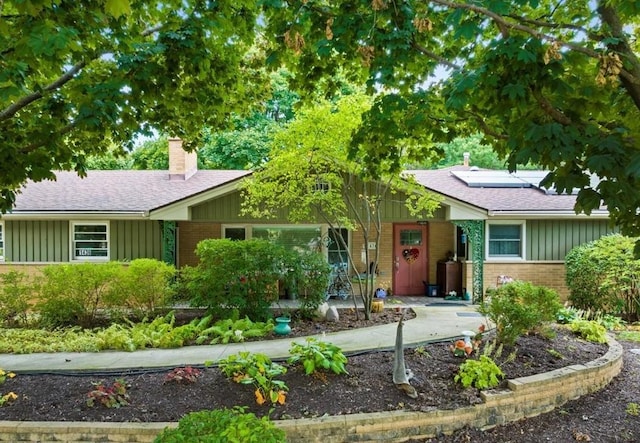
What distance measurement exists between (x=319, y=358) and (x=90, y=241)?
32.8 feet

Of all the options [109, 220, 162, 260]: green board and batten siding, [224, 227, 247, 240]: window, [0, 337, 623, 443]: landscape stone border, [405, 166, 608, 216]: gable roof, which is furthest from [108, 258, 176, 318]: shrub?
[405, 166, 608, 216]: gable roof

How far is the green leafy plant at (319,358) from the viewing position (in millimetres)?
5422

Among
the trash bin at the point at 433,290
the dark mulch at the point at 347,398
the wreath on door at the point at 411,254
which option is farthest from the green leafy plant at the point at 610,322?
the wreath on door at the point at 411,254

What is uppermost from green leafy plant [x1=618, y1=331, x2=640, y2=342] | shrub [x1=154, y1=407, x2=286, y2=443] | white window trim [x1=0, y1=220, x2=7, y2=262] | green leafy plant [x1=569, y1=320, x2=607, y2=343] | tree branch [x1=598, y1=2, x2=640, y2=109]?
tree branch [x1=598, y1=2, x2=640, y2=109]

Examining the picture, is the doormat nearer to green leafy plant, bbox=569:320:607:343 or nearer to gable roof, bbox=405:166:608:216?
green leafy plant, bbox=569:320:607:343

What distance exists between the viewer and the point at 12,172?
197 inches

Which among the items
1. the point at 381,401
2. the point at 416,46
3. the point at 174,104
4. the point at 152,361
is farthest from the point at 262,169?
the point at 381,401

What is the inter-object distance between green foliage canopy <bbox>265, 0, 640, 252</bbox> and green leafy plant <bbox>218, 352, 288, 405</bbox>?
10.9ft

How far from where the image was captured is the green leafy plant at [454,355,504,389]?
5246 millimetres

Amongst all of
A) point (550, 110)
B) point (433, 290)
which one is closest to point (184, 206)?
point (433, 290)

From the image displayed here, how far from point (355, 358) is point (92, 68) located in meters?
5.71

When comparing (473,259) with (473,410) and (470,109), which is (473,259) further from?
(473,410)

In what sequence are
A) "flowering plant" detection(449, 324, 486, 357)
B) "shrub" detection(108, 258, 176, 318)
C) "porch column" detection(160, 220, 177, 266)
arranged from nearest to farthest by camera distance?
1. "flowering plant" detection(449, 324, 486, 357)
2. "shrub" detection(108, 258, 176, 318)
3. "porch column" detection(160, 220, 177, 266)

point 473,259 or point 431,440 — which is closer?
point 431,440
